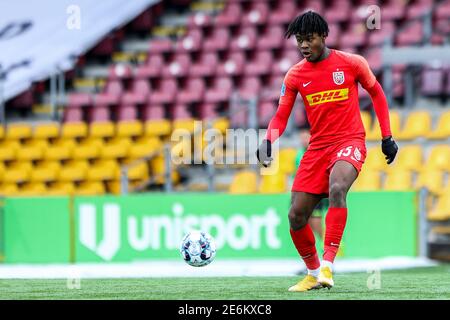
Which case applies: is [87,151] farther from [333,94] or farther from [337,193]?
[337,193]

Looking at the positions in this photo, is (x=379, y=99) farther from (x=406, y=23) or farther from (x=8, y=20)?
(x=8, y=20)

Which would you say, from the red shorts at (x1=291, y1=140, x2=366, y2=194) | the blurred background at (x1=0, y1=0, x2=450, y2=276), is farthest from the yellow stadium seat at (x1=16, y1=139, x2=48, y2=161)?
the red shorts at (x1=291, y1=140, x2=366, y2=194)

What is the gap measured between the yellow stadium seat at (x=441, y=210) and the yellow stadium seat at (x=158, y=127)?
17.3 feet

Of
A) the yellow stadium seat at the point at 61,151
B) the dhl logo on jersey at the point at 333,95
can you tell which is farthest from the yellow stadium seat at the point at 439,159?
the dhl logo on jersey at the point at 333,95

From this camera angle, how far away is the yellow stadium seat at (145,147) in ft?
62.3

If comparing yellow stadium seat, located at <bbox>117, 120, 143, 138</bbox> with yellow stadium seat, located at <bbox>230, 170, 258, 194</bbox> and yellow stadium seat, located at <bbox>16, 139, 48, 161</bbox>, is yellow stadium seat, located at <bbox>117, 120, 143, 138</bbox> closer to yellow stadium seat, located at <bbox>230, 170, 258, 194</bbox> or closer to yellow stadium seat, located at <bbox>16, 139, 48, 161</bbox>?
yellow stadium seat, located at <bbox>16, 139, 48, 161</bbox>

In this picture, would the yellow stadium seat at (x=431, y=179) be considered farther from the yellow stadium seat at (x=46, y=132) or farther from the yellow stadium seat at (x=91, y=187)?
the yellow stadium seat at (x=46, y=132)

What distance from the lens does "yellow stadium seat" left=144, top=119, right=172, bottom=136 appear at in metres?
19.2

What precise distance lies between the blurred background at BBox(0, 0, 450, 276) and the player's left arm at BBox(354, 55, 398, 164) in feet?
21.1

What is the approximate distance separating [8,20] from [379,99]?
1280 centimetres

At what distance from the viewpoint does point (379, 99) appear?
8922 millimetres

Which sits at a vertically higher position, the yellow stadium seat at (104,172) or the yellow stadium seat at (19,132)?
the yellow stadium seat at (19,132)
